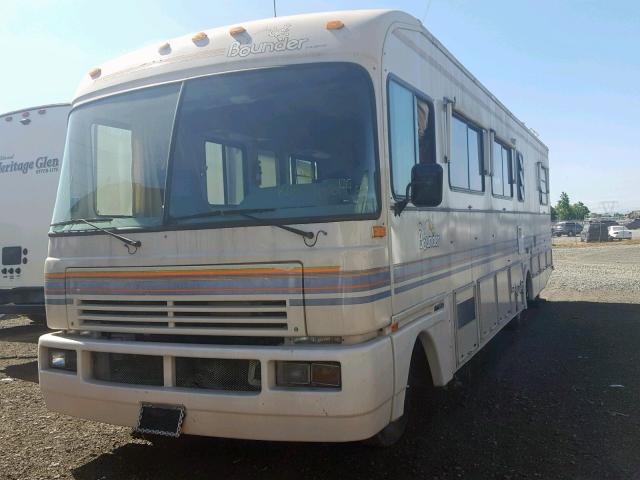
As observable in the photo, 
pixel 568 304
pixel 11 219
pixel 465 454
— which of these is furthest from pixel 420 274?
pixel 568 304

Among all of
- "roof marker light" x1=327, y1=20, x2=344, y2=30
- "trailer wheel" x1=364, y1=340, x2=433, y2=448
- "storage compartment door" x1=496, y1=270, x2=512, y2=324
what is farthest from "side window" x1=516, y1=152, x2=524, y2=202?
"roof marker light" x1=327, y1=20, x2=344, y2=30

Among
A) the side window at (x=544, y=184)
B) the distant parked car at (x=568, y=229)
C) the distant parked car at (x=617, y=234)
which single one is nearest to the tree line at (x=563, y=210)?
the distant parked car at (x=568, y=229)

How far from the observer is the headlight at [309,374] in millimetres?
3369

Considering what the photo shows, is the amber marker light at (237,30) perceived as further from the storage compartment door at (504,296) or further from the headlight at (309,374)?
the storage compartment door at (504,296)

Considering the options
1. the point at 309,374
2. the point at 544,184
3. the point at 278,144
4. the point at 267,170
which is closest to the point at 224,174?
the point at 267,170

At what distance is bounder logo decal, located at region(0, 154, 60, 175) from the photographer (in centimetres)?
844

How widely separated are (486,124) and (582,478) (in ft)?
13.4

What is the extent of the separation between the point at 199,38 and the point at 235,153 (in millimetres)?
880

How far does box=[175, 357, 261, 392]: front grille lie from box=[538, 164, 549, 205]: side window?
352 inches

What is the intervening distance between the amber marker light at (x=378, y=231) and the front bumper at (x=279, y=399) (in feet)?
2.08

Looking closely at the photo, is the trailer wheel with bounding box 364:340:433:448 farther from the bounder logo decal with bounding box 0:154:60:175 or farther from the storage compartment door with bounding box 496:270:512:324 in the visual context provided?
the bounder logo decal with bounding box 0:154:60:175

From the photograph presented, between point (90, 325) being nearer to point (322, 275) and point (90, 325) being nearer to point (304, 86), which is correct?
point (322, 275)

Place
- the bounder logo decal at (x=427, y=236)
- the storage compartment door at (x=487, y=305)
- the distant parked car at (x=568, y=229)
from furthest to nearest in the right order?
the distant parked car at (x=568, y=229) < the storage compartment door at (x=487, y=305) < the bounder logo decal at (x=427, y=236)

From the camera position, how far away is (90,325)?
4.07 meters
